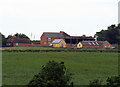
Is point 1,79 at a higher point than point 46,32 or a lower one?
lower

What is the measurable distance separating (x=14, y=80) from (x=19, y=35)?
131124mm

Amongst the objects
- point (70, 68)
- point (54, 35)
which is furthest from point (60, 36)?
point (70, 68)

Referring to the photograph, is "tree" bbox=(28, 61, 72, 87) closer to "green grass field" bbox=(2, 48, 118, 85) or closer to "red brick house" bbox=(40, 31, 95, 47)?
"green grass field" bbox=(2, 48, 118, 85)

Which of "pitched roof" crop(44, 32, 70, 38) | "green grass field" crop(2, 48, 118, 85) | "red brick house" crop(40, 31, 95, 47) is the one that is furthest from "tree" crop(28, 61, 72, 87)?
"pitched roof" crop(44, 32, 70, 38)

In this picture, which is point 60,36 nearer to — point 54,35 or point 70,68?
point 54,35

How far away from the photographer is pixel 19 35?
148 meters

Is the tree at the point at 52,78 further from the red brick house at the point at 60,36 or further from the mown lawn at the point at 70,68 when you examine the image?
the red brick house at the point at 60,36

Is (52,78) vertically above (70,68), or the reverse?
(52,78)

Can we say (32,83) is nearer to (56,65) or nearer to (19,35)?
(56,65)

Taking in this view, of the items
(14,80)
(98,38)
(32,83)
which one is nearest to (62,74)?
(32,83)

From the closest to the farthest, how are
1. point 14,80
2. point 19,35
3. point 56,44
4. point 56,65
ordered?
point 56,65 → point 14,80 → point 56,44 → point 19,35

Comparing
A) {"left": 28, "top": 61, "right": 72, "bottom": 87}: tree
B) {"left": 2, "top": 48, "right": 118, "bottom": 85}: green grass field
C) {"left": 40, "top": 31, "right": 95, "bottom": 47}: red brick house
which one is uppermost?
{"left": 40, "top": 31, "right": 95, "bottom": 47}: red brick house

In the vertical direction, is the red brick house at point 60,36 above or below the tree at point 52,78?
above

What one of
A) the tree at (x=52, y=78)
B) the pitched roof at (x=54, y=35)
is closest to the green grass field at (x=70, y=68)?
the tree at (x=52, y=78)
